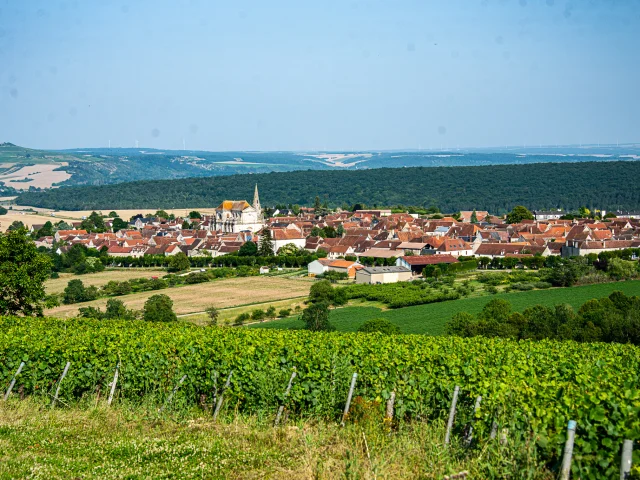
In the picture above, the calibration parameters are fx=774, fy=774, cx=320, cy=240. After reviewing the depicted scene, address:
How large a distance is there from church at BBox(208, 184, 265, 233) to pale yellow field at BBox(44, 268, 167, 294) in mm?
30060

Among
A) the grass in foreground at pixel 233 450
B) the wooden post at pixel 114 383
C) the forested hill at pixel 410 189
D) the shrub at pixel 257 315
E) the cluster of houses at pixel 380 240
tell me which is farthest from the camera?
the forested hill at pixel 410 189

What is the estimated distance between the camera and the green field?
1302 inches

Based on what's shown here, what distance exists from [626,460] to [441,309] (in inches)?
1207

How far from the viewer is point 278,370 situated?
1121 cm

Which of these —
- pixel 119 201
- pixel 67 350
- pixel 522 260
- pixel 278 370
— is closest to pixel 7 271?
pixel 67 350

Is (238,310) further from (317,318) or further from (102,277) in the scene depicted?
(102,277)

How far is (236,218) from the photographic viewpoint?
92812 millimetres

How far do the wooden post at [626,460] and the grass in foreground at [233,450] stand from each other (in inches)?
32.6

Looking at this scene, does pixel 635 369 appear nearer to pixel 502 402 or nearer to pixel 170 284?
pixel 502 402

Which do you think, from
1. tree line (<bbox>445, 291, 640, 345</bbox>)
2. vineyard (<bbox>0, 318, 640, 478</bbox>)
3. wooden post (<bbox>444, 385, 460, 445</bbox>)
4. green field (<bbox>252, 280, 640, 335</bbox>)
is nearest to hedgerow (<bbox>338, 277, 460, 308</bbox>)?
green field (<bbox>252, 280, 640, 335</bbox>)

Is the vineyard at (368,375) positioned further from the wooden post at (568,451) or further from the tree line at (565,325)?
the tree line at (565,325)

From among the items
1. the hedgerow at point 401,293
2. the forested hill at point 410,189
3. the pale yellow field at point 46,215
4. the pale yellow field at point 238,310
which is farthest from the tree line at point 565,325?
the forested hill at point 410,189

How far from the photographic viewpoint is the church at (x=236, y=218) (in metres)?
92.1

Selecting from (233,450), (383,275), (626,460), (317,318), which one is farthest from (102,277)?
(626,460)
